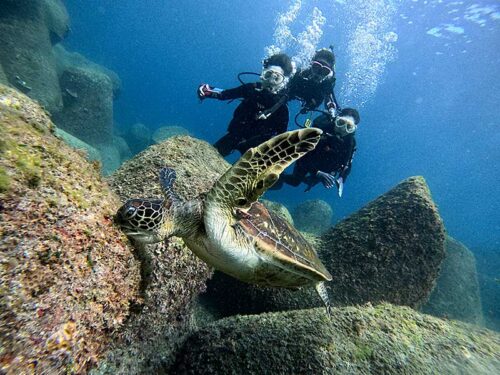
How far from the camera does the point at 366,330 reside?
8.62 ft

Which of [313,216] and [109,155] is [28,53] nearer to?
[109,155]

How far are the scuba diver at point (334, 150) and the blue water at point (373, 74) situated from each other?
2301 centimetres

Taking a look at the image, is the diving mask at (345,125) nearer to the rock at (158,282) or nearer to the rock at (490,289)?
the rock at (158,282)

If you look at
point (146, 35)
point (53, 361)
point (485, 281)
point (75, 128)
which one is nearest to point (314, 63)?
point (53, 361)

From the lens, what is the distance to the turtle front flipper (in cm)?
183

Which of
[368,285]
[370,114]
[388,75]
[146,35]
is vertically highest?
[370,114]

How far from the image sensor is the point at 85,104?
45.8 ft

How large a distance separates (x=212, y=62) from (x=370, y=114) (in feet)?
282

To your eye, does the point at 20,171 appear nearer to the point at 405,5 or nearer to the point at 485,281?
the point at 485,281

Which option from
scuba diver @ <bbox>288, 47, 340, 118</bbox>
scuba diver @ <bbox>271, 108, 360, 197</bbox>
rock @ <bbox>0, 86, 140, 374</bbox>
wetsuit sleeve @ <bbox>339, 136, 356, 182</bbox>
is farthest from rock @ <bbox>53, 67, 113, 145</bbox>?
rock @ <bbox>0, 86, 140, 374</bbox>

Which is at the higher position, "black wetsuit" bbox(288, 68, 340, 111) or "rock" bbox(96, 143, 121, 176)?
"black wetsuit" bbox(288, 68, 340, 111)

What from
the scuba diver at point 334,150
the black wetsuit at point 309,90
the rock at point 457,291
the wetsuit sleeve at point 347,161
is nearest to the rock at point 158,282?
the scuba diver at point 334,150

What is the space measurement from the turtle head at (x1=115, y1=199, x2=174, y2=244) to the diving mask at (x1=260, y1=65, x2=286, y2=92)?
563 cm

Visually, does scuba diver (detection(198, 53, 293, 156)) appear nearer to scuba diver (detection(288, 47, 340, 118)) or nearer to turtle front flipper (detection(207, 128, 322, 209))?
scuba diver (detection(288, 47, 340, 118))
